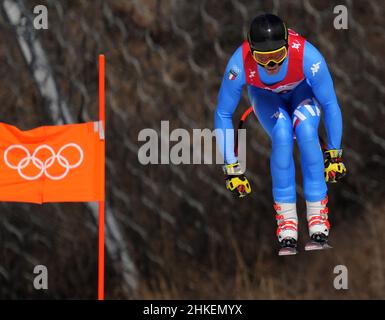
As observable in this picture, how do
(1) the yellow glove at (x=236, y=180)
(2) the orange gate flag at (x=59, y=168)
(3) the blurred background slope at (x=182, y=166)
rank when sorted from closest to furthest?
(1) the yellow glove at (x=236, y=180), (2) the orange gate flag at (x=59, y=168), (3) the blurred background slope at (x=182, y=166)

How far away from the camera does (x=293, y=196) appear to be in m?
2.28

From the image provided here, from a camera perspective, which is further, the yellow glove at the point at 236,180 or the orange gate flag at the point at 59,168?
the orange gate flag at the point at 59,168

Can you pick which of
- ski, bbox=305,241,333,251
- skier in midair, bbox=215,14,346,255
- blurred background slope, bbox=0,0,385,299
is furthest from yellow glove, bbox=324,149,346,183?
blurred background slope, bbox=0,0,385,299

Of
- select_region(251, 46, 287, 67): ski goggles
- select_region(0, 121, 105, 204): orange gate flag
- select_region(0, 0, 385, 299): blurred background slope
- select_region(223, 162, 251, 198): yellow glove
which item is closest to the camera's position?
select_region(251, 46, 287, 67): ski goggles

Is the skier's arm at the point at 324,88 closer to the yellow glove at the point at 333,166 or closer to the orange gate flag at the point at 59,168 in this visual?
the yellow glove at the point at 333,166

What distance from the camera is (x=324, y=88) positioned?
2.24 metres

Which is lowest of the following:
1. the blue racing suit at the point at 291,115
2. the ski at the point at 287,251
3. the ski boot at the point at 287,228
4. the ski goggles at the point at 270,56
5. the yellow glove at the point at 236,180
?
the ski at the point at 287,251

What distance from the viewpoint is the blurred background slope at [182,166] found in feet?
12.2

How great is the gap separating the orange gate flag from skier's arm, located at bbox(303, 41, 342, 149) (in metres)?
0.79

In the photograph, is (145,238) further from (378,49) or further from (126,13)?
(378,49)

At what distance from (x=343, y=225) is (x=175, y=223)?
57 centimetres

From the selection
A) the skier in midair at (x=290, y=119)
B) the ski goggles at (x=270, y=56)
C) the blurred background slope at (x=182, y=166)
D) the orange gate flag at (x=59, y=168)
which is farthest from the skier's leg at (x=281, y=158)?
the blurred background slope at (x=182, y=166)

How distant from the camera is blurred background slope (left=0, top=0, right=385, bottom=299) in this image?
3.71 metres

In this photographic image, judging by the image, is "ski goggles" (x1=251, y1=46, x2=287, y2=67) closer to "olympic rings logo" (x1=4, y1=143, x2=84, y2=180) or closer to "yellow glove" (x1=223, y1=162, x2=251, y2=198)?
"yellow glove" (x1=223, y1=162, x2=251, y2=198)
